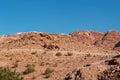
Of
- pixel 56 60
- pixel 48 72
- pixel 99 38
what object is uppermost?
pixel 99 38

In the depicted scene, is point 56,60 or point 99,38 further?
point 99,38

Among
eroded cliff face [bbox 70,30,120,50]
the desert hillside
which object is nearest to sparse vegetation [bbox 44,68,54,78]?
the desert hillside

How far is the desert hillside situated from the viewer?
19.0m

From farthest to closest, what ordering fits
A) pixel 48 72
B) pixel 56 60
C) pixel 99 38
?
1. pixel 99 38
2. pixel 56 60
3. pixel 48 72

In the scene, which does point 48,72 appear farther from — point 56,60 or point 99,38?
point 99,38

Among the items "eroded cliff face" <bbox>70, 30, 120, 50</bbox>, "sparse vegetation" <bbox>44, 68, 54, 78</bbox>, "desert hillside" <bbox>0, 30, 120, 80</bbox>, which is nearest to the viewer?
"desert hillside" <bbox>0, 30, 120, 80</bbox>

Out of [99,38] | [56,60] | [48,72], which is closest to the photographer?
[48,72]

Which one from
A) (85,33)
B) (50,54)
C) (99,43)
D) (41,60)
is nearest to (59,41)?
(50,54)

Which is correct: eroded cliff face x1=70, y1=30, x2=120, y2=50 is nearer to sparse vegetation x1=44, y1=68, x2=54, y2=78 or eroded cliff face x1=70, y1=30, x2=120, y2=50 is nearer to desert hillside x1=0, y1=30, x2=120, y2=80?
desert hillside x1=0, y1=30, x2=120, y2=80

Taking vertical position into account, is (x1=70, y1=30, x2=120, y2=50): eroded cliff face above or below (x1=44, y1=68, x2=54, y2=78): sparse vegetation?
above

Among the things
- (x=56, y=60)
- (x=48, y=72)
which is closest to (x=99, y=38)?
(x=56, y=60)

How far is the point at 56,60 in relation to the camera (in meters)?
32.2

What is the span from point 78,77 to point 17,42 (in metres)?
28.5

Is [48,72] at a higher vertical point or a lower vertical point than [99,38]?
lower
